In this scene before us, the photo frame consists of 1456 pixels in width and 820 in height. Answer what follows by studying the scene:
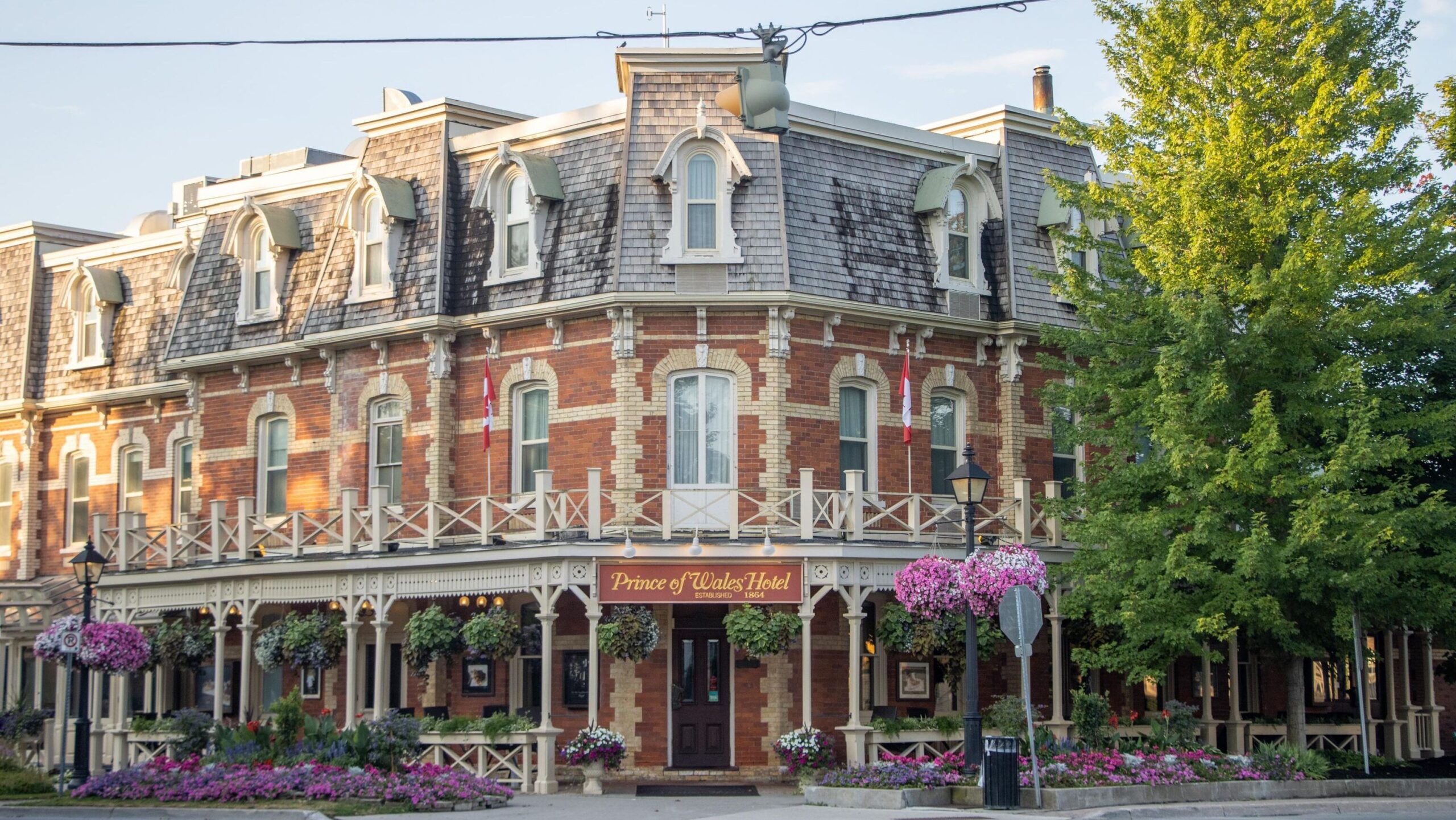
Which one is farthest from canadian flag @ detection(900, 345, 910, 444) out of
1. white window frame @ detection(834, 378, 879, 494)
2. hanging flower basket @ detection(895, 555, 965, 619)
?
hanging flower basket @ detection(895, 555, 965, 619)

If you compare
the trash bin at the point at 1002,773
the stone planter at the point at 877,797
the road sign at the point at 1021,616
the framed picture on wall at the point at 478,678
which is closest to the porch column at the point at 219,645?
the framed picture on wall at the point at 478,678

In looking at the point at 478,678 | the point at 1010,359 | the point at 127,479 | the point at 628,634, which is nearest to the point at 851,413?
the point at 1010,359

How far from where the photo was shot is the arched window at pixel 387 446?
30078 millimetres

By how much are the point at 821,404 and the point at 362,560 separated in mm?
7574

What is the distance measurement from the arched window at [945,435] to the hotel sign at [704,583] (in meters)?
4.52

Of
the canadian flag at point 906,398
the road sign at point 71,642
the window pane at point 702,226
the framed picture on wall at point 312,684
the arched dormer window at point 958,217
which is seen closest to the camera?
the road sign at point 71,642

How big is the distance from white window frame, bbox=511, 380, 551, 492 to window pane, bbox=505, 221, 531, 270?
198 cm

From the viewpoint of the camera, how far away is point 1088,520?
26.1 metres

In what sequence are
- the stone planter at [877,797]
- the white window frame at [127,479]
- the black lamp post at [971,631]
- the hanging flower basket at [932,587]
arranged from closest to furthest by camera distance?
the stone planter at [877,797], the black lamp post at [971,631], the hanging flower basket at [932,587], the white window frame at [127,479]

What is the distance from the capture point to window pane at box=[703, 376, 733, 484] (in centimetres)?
2750

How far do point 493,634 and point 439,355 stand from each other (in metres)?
5.25

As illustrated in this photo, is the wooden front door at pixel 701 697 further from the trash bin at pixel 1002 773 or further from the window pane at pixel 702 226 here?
the trash bin at pixel 1002 773

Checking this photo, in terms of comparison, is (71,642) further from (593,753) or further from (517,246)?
A: (517,246)

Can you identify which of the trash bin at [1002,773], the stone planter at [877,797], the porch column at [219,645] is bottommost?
the stone planter at [877,797]
